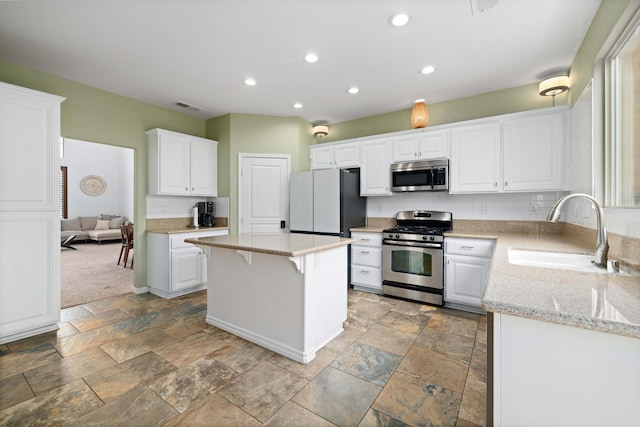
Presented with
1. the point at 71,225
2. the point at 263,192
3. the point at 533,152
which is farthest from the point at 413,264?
the point at 71,225

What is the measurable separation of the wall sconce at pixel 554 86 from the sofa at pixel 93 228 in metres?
10.0

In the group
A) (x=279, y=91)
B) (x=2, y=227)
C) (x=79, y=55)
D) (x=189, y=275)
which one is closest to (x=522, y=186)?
(x=279, y=91)

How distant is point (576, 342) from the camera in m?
0.84

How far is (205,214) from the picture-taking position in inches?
173

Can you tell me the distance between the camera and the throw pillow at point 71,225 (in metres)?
8.09

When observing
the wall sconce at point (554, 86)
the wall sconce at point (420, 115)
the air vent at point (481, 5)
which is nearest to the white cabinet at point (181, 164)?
the wall sconce at point (420, 115)

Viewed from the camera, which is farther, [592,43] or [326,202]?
[326,202]

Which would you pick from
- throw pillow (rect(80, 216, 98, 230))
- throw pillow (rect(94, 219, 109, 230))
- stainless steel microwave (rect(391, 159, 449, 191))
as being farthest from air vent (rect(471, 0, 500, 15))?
throw pillow (rect(80, 216, 98, 230))

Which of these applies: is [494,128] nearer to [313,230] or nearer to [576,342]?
[313,230]

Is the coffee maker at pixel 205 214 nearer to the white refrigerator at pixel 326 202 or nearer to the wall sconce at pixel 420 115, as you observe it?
the white refrigerator at pixel 326 202

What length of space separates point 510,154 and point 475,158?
1.12ft

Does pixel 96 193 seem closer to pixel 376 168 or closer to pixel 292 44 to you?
pixel 376 168

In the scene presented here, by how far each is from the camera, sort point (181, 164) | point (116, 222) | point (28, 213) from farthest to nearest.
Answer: point (116, 222) < point (181, 164) < point (28, 213)

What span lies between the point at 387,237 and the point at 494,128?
175 centimetres
